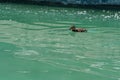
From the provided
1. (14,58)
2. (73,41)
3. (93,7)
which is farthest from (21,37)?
(93,7)

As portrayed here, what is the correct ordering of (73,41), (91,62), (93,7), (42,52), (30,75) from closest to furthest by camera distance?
(30,75)
(91,62)
(42,52)
(73,41)
(93,7)

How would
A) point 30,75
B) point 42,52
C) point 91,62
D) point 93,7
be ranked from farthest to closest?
point 93,7 → point 42,52 → point 91,62 → point 30,75

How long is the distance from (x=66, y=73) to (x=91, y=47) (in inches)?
172

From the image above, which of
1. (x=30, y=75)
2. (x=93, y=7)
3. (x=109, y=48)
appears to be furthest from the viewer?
Answer: (x=93, y=7)

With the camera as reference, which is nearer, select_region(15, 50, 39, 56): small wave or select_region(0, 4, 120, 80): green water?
select_region(0, 4, 120, 80): green water

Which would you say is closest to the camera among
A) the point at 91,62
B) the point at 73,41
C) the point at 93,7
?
the point at 91,62

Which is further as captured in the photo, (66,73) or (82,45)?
(82,45)

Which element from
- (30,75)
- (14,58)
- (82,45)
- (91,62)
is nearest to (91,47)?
(82,45)

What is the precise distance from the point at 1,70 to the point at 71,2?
3764 centimetres

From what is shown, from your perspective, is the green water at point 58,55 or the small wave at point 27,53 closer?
the green water at point 58,55

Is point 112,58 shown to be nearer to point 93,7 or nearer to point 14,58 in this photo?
point 14,58

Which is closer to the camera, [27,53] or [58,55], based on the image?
[58,55]

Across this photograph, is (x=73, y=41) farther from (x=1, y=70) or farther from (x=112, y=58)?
(x=1, y=70)

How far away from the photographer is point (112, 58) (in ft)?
43.3
